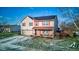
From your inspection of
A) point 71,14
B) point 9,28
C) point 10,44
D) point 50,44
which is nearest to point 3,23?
point 9,28

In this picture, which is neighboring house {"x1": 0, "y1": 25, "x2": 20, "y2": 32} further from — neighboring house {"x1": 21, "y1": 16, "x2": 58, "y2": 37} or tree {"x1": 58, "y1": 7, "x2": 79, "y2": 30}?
tree {"x1": 58, "y1": 7, "x2": 79, "y2": 30}

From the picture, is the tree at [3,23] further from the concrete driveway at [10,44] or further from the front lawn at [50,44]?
the front lawn at [50,44]

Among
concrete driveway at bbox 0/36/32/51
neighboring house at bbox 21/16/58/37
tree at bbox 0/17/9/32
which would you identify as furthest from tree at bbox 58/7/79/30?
tree at bbox 0/17/9/32

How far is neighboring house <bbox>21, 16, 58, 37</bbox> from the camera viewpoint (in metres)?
2.24

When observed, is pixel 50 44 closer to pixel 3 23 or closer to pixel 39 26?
pixel 39 26

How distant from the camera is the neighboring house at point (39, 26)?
2240 millimetres

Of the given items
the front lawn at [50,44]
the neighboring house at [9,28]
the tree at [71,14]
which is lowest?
the front lawn at [50,44]

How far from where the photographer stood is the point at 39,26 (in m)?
2.25

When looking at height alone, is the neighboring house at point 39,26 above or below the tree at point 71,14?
below

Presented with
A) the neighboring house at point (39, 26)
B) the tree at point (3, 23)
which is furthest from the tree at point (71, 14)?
the tree at point (3, 23)

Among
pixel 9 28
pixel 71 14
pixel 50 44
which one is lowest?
pixel 50 44
